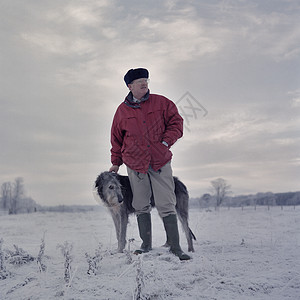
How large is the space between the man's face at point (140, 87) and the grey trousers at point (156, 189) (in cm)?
122

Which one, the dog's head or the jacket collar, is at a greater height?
the jacket collar

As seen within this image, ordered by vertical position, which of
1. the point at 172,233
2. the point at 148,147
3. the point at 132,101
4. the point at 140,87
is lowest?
the point at 172,233

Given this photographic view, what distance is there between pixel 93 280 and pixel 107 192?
2.20m

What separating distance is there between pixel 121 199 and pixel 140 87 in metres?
1.89

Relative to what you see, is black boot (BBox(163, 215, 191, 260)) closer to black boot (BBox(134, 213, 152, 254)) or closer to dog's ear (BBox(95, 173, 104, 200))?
black boot (BBox(134, 213, 152, 254))

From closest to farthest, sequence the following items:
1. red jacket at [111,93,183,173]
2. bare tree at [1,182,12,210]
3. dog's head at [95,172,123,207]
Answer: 1. red jacket at [111,93,183,173]
2. dog's head at [95,172,123,207]
3. bare tree at [1,182,12,210]

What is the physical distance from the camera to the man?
186 inches

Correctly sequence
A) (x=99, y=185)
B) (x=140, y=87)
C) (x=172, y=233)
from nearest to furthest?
1. (x=172, y=233)
2. (x=140, y=87)
3. (x=99, y=185)

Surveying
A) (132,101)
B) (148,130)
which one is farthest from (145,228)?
(132,101)

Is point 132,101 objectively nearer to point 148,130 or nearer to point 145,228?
point 148,130

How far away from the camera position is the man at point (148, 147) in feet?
15.5

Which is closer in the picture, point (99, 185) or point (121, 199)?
point (121, 199)

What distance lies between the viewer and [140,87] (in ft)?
16.1

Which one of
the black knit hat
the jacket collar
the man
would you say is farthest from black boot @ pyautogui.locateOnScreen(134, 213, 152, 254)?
the black knit hat
